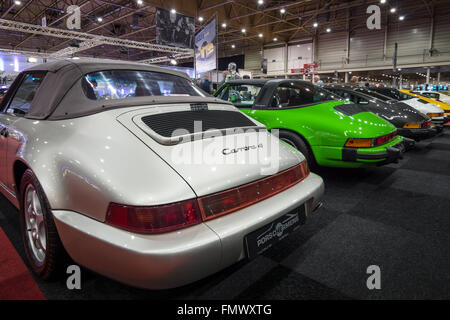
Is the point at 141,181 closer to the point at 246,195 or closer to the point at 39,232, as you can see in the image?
the point at 246,195

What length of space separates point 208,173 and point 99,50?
1156 inches

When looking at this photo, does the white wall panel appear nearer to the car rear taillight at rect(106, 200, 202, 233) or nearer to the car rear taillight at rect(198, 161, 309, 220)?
the car rear taillight at rect(198, 161, 309, 220)

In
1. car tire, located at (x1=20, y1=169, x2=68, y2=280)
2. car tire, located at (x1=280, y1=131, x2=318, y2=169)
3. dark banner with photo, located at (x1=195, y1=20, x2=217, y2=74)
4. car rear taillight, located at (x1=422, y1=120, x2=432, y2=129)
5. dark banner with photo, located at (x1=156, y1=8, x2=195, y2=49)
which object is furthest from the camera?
dark banner with photo, located at (x1=156, y1=8, x2=195, y2=49)

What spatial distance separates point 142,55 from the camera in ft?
99.3

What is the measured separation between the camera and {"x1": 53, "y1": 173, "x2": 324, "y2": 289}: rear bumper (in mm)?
1056

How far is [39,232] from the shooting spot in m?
1.64

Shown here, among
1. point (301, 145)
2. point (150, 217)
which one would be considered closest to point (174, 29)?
point (301, 145)

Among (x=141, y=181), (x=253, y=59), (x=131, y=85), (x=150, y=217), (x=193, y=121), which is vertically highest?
(x=253, y=59)

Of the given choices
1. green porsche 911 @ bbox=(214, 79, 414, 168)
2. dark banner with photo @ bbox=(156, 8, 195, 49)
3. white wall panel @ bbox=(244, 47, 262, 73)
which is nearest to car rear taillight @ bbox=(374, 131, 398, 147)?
green porsche 911 @ bbox=(214, 79, 414, 168)

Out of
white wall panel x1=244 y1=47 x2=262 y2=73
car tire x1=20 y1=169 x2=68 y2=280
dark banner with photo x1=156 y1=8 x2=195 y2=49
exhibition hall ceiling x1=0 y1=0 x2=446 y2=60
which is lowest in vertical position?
car tire x1=20 y1=169 x2=68 y2=280

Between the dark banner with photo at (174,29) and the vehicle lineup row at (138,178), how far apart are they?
9.13 metres

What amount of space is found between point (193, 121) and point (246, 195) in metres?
0.58

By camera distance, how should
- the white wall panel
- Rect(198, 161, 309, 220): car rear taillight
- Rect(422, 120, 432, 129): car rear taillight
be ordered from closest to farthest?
1. Rect(198, 161, 309, 220): car rear taillight
2. Rect(422, 120, 432, 129): car rear taillight
3. the white wall panel

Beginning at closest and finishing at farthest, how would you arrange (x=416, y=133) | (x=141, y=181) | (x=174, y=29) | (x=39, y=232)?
(x=141, y=181) → (x=39, y=232) → (x=416, y=133) → (x=174, y=29)
